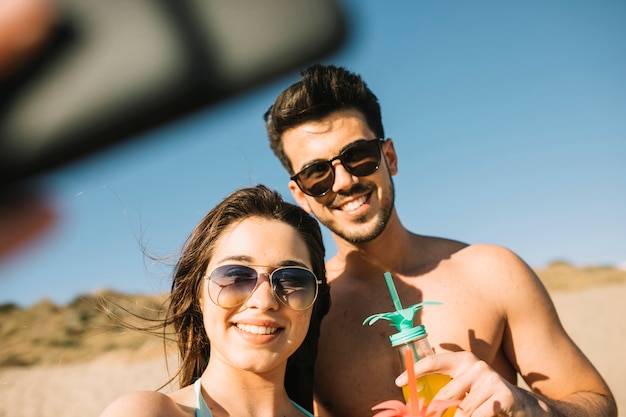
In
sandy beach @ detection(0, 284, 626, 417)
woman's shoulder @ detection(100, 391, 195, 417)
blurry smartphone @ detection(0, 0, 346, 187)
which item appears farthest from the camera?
sandy beach @ detection(0, 284, 626, 417)

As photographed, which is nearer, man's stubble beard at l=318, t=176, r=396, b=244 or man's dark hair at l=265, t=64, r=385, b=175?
man's stubble beard at l=318, t=176, r=396, b=244

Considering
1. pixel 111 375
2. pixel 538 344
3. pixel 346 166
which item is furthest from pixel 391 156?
pixel 111 375

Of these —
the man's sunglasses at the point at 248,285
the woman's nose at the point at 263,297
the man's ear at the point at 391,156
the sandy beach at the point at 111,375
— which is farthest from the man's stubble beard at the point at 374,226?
the sandy beach at the point at 111,375

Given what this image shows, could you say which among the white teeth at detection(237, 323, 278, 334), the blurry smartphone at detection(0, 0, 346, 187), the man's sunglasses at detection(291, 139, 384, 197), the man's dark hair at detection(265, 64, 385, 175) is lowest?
the white teeth at detection(237, 323, 278, 334)

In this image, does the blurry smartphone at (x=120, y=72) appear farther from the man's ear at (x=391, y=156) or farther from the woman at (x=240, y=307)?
the man's ear at (x=391, y=156)

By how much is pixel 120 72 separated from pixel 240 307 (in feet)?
5.06

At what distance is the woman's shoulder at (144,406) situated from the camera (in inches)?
78.7

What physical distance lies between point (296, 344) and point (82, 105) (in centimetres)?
171

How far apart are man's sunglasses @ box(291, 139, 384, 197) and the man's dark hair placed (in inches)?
12.5

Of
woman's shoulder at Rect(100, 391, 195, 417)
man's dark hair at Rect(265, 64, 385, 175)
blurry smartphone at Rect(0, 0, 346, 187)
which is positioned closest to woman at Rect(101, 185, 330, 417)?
woman's shoulder at Rect(100, 391, 195, 417)

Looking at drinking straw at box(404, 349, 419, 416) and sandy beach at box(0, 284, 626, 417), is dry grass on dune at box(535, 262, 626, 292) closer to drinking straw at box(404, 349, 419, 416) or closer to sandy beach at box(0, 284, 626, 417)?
sandy beach at box(0, 284, 626, 417)

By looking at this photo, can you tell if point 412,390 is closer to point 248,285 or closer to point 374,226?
point 248,285

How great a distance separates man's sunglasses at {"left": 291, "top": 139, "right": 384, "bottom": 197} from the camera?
11.1 ft

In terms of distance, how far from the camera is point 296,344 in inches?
96.7
